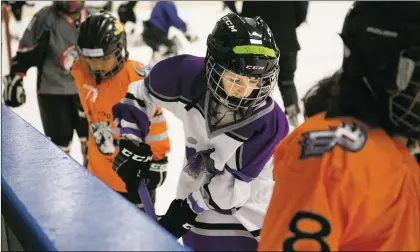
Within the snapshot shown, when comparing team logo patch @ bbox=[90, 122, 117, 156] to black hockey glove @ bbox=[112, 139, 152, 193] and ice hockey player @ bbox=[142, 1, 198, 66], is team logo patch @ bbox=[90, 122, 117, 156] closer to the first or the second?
black hockey glove @ bbox=[112, 139, 152, 193]

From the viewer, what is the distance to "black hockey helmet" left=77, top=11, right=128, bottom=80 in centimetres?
182

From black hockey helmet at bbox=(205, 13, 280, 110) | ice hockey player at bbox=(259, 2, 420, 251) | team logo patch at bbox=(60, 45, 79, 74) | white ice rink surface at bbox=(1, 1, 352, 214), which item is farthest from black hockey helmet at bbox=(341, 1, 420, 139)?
team logo patch at bbox=(60, 45, 79, 74)

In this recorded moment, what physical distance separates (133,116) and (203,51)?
54cm

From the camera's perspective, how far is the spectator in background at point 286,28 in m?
2.66

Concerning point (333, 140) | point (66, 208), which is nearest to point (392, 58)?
point (333, 140)

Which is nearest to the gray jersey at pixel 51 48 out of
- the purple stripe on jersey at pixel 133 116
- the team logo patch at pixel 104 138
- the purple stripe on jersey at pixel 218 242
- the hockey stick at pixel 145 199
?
the team logo patch at pixel 104 138

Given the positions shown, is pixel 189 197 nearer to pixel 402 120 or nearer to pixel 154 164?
pixel 154 164

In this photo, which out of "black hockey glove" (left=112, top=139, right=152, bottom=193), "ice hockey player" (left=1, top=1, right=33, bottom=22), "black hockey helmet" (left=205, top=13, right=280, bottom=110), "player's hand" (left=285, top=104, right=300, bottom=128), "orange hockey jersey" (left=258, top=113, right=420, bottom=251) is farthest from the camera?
"ice hockey player" (left=1, top=1, right=33, bottom=22)

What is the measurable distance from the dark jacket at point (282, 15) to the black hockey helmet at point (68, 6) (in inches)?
31.4

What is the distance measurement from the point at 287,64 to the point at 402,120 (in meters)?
2.18

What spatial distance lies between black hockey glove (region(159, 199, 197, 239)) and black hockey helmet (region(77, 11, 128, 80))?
0.69m

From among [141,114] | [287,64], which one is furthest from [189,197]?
[287,64]

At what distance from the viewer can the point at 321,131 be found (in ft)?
2.21

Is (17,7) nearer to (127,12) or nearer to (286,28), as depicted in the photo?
(127,12)
